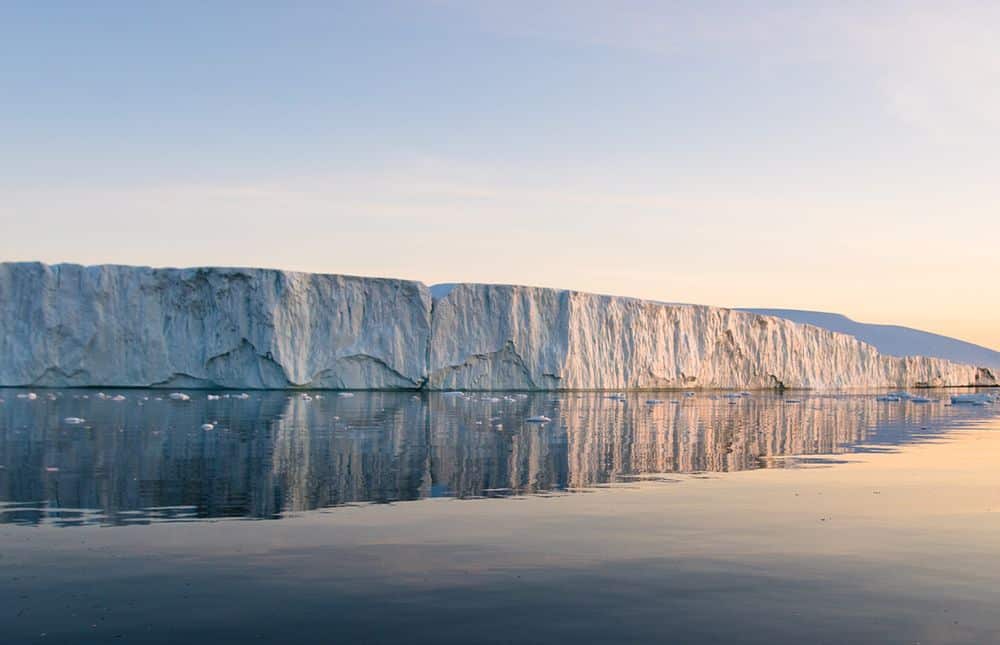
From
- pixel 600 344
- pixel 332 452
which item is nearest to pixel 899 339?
pixel 600 344

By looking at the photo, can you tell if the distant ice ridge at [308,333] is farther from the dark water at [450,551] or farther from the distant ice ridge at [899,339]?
the distant ice ridge at [899,339]

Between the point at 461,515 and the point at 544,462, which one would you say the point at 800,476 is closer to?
the point at 544,462

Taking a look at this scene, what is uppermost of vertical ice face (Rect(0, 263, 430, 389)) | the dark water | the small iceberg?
vertical ice face (Rect(0, 263, 430, 389))

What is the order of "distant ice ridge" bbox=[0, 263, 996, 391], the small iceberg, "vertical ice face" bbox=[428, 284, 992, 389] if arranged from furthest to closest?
"vertical ice face" bbox=[428, 284, 992, 389]
the small iceberg
"distant ice ridge" bbox=[0, 263, 996, 391]

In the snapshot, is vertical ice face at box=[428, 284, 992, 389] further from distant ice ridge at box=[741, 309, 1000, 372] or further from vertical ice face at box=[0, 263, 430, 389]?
distant ice ridge at box=[741, 309, 1000, 372]

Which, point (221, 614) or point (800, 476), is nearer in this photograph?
point (221, 614)

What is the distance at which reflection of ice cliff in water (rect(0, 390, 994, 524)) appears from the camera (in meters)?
6.50

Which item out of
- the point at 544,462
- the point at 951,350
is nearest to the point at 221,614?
the point at 544,462

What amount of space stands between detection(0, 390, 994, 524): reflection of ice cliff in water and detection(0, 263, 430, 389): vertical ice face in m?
9.35

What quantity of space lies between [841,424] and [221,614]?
14.4 metres

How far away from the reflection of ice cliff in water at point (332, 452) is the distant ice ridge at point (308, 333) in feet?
30.8

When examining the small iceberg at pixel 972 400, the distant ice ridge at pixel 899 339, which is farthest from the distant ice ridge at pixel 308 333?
the distant ice ridge at pixel 899 339

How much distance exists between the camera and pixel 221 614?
3.58m

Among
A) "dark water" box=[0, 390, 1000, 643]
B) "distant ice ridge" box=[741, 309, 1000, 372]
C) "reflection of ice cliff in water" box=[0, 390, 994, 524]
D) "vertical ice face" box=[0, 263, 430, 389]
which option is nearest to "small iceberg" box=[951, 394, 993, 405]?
"reflection of ice cliff in water" box=[0, 390, 994, 524]
